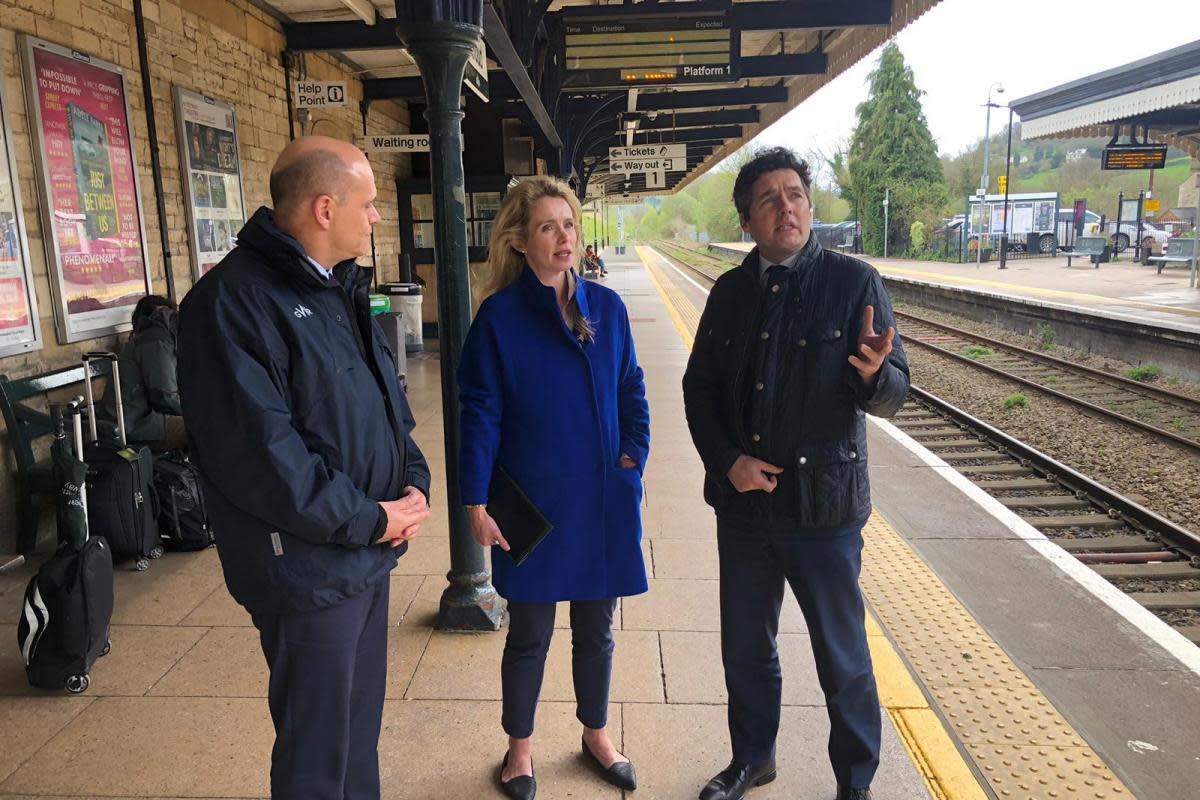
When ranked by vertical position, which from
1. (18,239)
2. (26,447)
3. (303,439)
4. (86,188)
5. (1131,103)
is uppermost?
(1131,103)

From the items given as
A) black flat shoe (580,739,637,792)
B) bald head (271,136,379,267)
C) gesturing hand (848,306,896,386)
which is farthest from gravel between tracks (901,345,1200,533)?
bald head (271,136,379,267)

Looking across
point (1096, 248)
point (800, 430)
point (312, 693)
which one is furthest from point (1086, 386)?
point (1096, 248)

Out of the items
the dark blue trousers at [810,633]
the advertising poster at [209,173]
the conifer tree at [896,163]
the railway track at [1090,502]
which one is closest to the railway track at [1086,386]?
the railway track at [1090,502]

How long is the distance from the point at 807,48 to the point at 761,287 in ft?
32.7

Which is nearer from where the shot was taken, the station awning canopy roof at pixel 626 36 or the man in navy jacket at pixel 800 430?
the man in navy jacket at pixel 800 430

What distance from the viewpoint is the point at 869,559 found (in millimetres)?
4578

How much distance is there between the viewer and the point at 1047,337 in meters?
14.9

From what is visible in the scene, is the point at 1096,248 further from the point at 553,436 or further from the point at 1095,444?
the point at 553,436

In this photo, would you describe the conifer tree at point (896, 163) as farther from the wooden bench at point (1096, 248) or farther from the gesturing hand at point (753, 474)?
the gesturing hand at point (753, 474)

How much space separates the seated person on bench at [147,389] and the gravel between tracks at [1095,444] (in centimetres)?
685

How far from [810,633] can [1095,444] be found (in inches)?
283

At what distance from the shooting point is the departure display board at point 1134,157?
22.5 m

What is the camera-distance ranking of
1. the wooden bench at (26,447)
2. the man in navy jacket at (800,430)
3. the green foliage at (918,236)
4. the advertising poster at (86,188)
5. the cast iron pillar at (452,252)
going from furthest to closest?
1. the green foliage at (918,236)
2. the advertising poster at (86,188)
3. the wooden bench at (26,447)
4. the cast iron pillar at (452,252)
5. the man in navy jacket at (800,430)

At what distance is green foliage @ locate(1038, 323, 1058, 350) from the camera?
14.6 m
